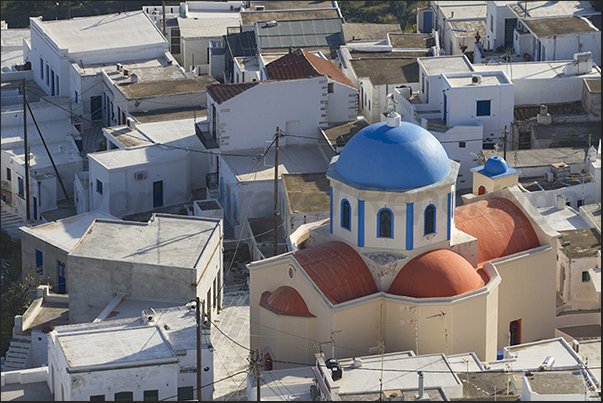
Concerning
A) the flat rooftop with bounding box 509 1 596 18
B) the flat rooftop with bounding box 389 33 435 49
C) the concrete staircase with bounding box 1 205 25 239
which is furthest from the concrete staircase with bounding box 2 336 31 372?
the flat rooftop with bounding box 509 1 596 18

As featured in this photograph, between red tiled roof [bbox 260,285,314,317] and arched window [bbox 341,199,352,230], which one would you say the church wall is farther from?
red tiled roof [bbox 260,285,314,317]

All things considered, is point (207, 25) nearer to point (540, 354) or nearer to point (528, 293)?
point (528, 293)

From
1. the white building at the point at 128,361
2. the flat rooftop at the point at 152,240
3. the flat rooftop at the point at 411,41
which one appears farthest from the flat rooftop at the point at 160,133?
the white building at the point at 128,361

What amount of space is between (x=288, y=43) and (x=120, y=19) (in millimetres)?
14145

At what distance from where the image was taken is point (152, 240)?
66.3 meters

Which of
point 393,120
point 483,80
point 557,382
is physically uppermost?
point 393,120

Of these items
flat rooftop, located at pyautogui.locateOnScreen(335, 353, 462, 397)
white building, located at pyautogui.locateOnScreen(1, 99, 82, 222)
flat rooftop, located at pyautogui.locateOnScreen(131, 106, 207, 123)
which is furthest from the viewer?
flat rooftop, located at pyautogui.locateOnScreen(131, 106, 207, 123)

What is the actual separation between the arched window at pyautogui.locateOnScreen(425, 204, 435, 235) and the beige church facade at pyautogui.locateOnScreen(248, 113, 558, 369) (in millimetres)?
43

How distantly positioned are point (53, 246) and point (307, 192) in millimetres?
14020

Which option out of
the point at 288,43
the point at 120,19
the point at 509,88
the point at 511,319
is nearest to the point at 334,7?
the point at 288,43

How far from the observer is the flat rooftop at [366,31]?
332 feet

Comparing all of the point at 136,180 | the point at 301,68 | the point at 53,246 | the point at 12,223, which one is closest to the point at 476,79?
the point at 301,68

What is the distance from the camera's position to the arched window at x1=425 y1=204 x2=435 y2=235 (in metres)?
57.5

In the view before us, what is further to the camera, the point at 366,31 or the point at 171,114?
the point at 366,31
